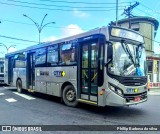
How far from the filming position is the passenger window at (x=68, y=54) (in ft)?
33.1

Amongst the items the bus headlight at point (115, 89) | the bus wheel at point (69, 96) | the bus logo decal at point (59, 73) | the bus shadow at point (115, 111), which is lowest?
the bus shadow at point (115, 111)

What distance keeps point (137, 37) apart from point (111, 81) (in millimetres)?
2453

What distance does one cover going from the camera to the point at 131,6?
32.7 meters

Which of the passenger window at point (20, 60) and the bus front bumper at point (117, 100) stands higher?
the passenger window at point (20, 60)

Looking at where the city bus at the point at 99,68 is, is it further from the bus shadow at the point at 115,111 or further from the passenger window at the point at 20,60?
the passenger window at the point at 20,60

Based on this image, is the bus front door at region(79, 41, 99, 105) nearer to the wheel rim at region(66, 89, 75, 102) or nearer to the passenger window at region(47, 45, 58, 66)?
the wheel rim at region(66, 89, 75, 102)

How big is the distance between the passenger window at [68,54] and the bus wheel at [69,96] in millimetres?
1097

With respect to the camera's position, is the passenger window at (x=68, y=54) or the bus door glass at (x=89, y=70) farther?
the passenger window at (x=68, y=54)

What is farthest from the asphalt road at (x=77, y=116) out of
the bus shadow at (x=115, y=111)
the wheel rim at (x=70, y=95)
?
the wheel rim at (x=70, y=95)

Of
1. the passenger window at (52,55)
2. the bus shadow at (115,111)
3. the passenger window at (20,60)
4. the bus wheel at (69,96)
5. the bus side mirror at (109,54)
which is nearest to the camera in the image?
the bus side mirror at (109,54)

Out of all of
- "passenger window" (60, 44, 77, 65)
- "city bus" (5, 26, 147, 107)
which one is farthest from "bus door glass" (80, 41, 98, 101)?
"passenger window" (60, 44, 77, 65)

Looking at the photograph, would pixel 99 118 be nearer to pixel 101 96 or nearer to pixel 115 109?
pixel 101 96

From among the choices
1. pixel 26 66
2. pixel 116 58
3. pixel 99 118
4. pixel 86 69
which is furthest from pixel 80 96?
pixel 26 66

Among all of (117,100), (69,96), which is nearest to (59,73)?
(69,96)
